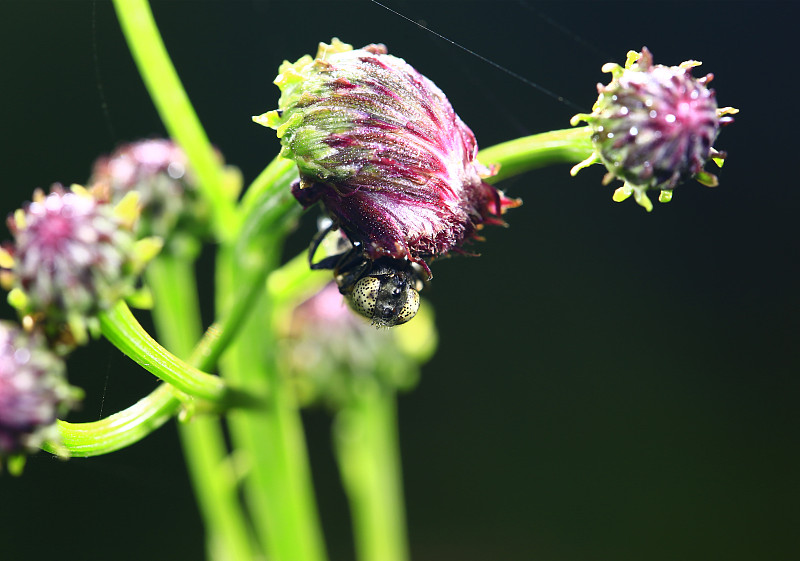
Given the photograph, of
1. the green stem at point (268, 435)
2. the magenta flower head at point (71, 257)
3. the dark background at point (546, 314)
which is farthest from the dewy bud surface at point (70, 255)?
the dark background at point (546, 314)

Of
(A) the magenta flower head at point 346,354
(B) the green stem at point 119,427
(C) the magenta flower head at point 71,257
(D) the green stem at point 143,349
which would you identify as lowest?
(B) the green stem at point 119,427

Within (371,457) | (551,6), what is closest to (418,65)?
(551,6)

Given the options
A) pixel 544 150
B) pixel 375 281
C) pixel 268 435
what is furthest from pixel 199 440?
pixel 544 150

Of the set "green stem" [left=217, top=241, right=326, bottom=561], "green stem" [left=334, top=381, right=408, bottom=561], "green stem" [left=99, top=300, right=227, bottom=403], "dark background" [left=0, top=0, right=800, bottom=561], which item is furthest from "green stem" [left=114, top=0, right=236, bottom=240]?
"dark background" [left=0, top=0, right=800, bottom=561]

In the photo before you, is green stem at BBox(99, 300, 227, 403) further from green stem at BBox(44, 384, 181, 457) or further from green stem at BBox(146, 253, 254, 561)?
green stem at BBox(146, 253, 254, 561)

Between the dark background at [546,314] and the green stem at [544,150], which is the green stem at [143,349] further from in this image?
the dark background at [546,314]

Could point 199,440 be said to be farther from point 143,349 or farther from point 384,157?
point 384,157
